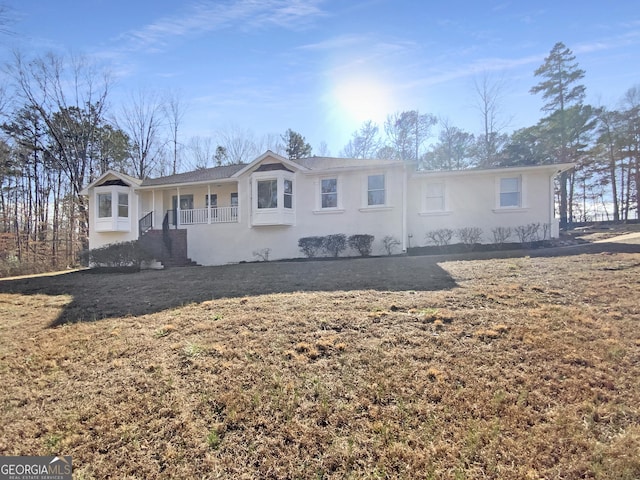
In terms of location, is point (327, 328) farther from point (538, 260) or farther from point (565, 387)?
point (538, 260)

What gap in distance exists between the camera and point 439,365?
409 centimetres

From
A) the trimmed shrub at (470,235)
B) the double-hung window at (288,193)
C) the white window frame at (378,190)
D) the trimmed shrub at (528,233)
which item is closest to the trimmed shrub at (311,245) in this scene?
the double-hung window at (288,193)

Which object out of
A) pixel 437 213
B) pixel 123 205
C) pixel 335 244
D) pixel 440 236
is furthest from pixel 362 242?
pixel 123 205

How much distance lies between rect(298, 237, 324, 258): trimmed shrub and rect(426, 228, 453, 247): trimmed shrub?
4.61 metres

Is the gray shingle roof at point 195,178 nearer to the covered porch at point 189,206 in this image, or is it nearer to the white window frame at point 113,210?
the covered porch at point 189,206

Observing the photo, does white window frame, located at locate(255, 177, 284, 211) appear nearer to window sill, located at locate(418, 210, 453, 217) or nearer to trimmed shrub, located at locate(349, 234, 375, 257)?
trimmed shrub, located at locate(349, 234, 375, 257)

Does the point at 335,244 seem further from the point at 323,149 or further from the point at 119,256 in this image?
the point at 323,149

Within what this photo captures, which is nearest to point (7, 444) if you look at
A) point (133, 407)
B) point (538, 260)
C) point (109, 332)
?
point (133, 407)

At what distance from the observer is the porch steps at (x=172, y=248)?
52.7 ft

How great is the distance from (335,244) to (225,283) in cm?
604

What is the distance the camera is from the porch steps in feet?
52.7

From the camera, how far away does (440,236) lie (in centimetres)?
1479

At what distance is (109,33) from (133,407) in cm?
943

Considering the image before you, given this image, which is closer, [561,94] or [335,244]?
[335,244]
